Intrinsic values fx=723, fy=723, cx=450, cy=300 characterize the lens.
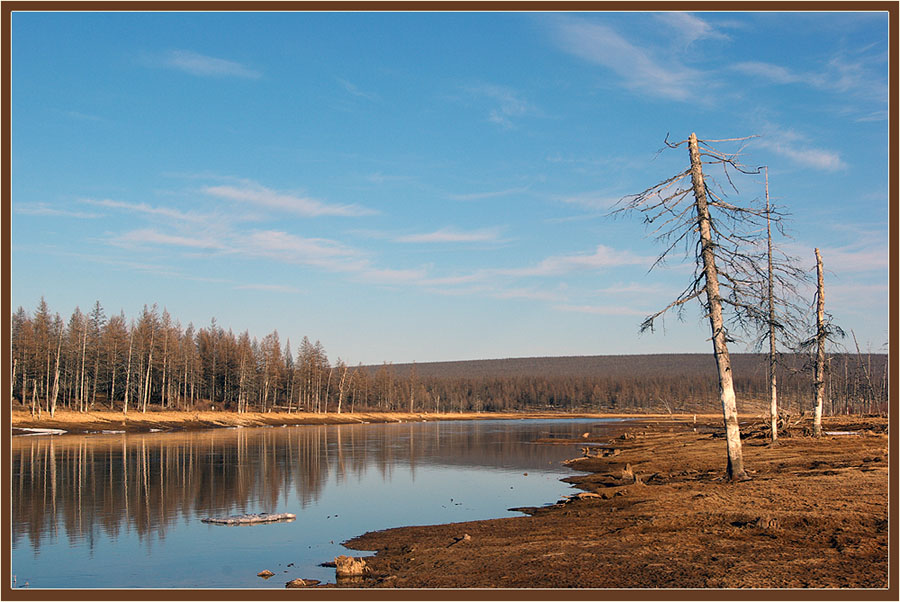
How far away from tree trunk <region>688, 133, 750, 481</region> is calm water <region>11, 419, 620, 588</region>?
7.23 m

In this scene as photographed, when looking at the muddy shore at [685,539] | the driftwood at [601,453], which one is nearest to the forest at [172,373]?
the driftwood at [601,453]

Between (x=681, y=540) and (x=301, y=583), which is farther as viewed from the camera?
(x=681, y=540)

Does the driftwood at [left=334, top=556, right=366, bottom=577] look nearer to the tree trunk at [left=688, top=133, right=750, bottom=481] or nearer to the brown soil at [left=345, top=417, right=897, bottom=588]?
the brown soil at [left=345, top=417, right=897, bottom=588]

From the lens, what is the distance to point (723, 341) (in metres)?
22.5

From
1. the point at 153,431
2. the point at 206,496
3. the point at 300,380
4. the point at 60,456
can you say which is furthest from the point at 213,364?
the point at 206,496

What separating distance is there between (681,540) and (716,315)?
32.0ft

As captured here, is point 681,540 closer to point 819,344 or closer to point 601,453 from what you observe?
point 819,344

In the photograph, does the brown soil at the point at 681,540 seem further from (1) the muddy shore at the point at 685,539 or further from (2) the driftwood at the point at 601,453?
(2) the driftwood at the point at 601,453

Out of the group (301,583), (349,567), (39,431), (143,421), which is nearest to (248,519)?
(349,567)

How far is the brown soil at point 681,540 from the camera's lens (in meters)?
11.8

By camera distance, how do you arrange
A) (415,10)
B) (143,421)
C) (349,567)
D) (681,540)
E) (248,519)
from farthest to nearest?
1. (143,421)
2. (248,519)
3. (349,567)
4. (681,540)
5. (415,10)

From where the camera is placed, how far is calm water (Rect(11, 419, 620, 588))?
681 inches

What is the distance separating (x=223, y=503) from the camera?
2817 centimetres

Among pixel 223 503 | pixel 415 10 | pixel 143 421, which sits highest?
pixel 415 10
